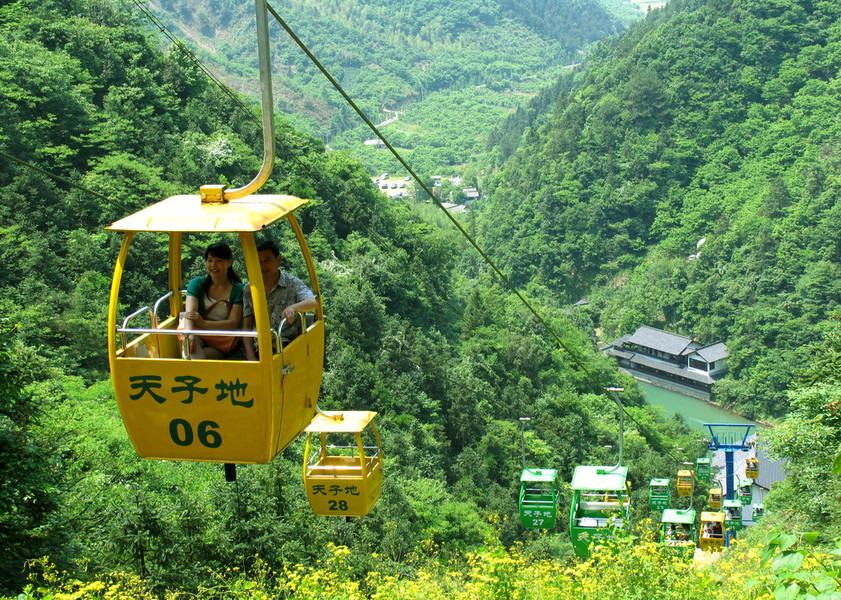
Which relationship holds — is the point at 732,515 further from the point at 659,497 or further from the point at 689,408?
the point at 689,408

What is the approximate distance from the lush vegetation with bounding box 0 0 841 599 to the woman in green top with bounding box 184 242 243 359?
1904 mm

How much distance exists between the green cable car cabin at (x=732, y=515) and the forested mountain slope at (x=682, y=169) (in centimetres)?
4999

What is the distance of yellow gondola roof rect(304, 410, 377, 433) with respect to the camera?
8.97 m

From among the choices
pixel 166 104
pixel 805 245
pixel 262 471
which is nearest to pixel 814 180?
pixel 805 245

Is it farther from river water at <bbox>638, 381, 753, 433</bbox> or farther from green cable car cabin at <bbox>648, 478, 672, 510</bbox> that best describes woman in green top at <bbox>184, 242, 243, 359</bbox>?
Answer: river water at <bbox>638, 381, 753, 433</bbox>

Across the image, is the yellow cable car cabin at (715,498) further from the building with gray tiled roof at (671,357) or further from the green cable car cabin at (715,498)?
the building with gray tiled roof at (671,357)

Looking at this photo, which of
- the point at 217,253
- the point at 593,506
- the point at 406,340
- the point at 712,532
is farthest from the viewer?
the point at 406,340

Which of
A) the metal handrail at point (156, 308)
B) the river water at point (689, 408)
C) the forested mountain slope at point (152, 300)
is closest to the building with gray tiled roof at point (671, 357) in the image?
the river water at point (689, 408)

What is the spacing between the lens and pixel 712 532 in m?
21.1

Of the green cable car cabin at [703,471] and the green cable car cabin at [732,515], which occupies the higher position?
the green cable car cabin at [703,471]

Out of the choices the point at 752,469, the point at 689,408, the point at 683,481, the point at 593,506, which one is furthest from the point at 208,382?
the point at 689,408

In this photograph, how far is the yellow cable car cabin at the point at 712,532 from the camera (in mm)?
20062

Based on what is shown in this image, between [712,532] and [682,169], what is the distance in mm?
89856

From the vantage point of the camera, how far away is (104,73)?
36250 mm
